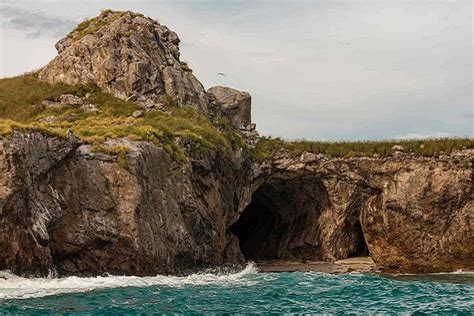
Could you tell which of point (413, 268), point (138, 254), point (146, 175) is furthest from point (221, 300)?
point (413, 268)

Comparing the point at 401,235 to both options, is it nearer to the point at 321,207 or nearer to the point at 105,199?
the point at 321,207

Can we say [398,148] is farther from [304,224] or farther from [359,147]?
[304,224]

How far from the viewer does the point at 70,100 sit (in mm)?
57844

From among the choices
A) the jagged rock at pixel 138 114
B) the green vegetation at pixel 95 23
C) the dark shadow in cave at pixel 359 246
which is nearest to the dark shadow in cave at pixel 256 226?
the dark shadow in cave at pixel 359 246

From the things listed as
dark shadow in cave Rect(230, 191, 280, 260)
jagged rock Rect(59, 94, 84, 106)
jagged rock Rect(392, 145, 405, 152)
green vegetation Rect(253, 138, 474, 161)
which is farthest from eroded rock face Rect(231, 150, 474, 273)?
jagged rock Rect(59, 94, 84, 106)

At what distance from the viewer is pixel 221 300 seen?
26453mm

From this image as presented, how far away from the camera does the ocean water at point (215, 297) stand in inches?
925

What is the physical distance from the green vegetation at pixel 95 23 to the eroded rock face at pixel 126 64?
250 mm

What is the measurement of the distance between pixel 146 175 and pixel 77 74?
27.2 meters

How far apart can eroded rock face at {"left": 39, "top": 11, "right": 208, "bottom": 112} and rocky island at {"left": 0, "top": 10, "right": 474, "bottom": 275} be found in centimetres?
16

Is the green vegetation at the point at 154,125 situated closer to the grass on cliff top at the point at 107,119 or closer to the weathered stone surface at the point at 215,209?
the grass on cliff top at the point at 107,119

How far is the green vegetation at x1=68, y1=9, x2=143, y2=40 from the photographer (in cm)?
6816

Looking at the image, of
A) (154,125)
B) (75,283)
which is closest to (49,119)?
(154,125)

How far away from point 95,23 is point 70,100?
16.8m
